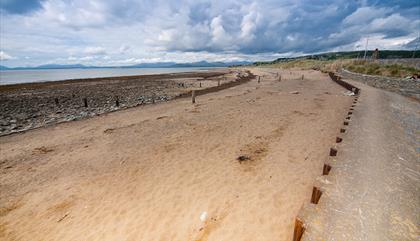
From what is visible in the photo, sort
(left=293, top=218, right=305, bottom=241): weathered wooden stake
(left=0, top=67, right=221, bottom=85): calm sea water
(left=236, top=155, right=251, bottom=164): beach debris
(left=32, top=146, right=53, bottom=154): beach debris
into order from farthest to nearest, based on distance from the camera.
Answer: (left=0, top=67, right=221, bottom=85): calm sea water < (left=32, top=146, right=53, bottom=154): beach debris < (left=236, top=155, right=251, bottom=164): beach debris < (left=293, top=218, right=305, bottom=241): weathered wooden stake

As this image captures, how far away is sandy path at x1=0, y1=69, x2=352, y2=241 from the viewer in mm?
4469

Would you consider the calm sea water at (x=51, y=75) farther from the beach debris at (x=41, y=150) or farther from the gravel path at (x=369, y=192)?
the gravel path at (x=369, y=192)

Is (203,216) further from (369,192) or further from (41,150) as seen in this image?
(41,150)

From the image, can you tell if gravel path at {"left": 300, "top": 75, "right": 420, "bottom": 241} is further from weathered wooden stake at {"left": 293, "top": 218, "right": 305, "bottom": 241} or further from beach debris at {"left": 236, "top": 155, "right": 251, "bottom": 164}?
beach debris at {"left": 236, "top": 155, "right": 251, "bottom": 164}

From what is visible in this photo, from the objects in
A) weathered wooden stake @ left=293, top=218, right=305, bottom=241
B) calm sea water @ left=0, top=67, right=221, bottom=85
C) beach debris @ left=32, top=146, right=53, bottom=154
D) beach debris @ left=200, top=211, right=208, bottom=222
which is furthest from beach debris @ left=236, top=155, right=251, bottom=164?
calm sea water @ left=0, top=67, right=221, bottom=85

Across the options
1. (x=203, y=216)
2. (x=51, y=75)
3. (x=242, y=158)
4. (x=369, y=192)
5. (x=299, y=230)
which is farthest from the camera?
(x=51, y=75)

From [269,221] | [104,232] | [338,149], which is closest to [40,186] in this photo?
[104,232]

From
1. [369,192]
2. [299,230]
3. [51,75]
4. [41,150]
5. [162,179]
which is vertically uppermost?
[51,75]

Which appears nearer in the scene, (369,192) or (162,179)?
(369,192)

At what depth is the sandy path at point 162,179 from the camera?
447cm

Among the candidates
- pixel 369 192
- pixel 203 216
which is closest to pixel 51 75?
pixel 203 216

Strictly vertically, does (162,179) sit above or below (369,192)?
below

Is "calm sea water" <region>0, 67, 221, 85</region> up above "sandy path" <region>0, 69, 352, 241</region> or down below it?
above

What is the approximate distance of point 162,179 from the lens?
628 centimetres
